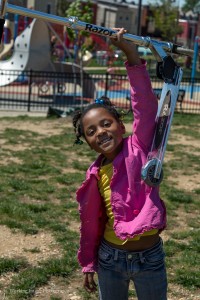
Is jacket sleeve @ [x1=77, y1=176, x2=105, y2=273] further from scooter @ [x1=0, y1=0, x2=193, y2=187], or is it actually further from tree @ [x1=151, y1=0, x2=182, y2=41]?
tree @ [x1=151, y1=0, x2=182, y2=41]

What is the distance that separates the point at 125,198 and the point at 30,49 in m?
17.3

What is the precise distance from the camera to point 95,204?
264 centimetres

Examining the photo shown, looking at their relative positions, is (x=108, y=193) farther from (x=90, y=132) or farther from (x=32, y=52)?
(x=32, y=52)

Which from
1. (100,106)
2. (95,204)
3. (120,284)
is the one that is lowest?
(120,284)

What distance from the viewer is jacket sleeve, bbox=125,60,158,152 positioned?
8.11 ft

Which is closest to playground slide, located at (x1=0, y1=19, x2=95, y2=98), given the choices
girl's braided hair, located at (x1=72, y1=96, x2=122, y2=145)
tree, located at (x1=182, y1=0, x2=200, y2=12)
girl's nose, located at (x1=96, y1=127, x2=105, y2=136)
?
girl's braided hair, located at (x1=72, y1=96, x2=122, y2=145)

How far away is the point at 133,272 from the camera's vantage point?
254cm

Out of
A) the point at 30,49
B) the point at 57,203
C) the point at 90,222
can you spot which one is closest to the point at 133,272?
the point at 90,222

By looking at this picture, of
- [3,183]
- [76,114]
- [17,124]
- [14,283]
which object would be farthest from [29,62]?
[76,114]

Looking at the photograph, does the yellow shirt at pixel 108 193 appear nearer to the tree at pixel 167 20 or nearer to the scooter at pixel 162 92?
the scooter at pixel 162 92

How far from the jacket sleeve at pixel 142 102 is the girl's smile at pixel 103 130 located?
0.32ft

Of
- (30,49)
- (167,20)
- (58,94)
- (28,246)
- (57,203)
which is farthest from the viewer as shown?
(167,20)

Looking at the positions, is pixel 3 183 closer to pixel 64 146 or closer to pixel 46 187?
pixel 46 187

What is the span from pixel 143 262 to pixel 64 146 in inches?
306
